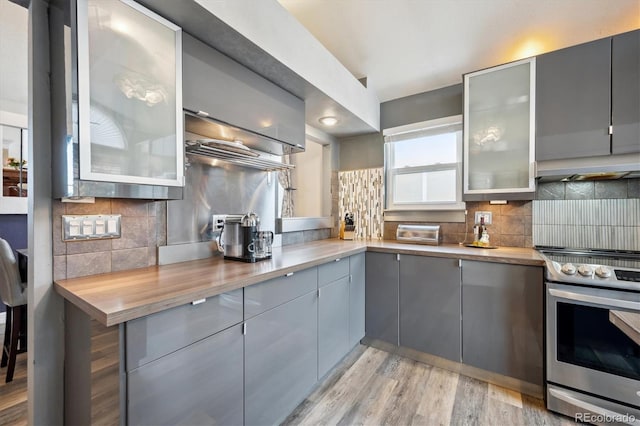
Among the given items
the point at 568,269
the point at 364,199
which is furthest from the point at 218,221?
the point at 568,269

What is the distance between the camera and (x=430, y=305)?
208 cm

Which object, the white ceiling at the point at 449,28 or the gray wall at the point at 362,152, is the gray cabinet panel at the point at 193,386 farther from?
the gray wall at the point at 362,152

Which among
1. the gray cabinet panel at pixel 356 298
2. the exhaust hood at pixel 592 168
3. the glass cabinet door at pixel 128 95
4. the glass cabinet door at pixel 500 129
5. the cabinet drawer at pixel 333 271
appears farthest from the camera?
the gray cabinet panel at pixel 356 298

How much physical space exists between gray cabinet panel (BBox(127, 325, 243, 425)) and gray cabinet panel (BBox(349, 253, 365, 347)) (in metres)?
1.14

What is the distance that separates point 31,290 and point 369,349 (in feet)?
7.29

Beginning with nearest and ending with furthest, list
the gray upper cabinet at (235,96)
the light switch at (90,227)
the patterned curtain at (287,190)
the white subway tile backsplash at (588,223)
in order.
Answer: the light switch at (90,227) < the gray upper cabinet at (235,96) < the white subway tile backsplash at (588,223) < the patterned curtain at (287,190)

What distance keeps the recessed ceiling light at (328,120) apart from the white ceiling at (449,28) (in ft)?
1.51

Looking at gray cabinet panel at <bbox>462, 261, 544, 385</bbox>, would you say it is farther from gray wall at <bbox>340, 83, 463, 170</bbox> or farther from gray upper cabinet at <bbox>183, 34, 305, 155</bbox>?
gray upper cabinet at <bbox>183, 34, 305, 155</bbox>

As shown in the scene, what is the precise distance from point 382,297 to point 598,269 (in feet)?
4.44

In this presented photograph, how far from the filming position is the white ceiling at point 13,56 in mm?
1842

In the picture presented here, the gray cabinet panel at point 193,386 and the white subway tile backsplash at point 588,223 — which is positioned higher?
the white subway tile backsplash at point 588,223

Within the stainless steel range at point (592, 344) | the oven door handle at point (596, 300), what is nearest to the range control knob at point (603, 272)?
the stainless steel range at point (592, 344)

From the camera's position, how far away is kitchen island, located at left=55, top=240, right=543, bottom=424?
878 mm

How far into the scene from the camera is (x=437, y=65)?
7.57 feet
